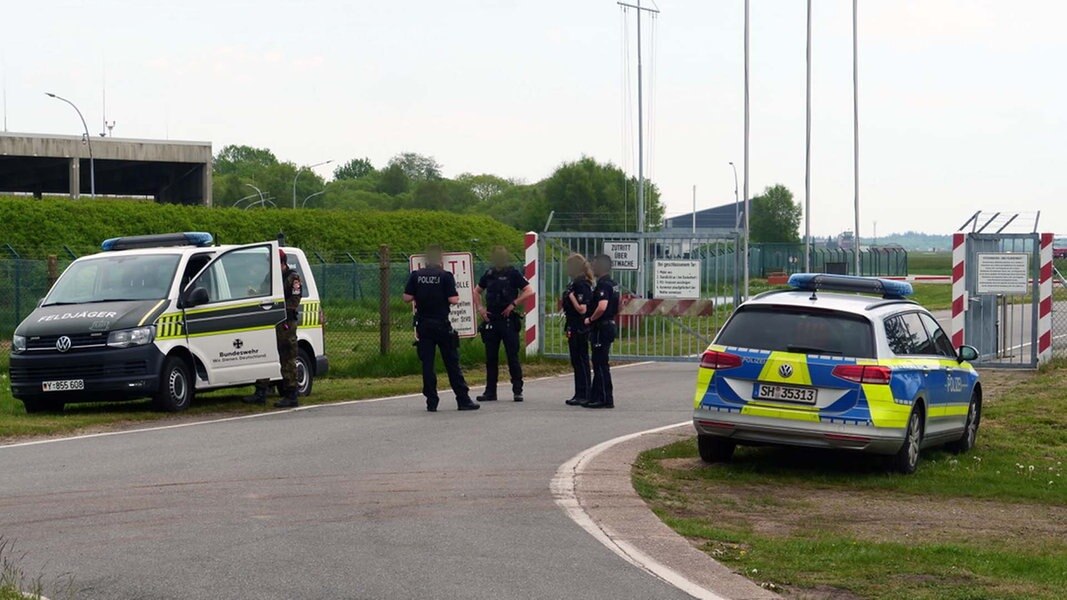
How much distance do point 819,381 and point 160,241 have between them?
32.7ft

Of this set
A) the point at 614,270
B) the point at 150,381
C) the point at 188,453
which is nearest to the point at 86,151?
the point at 614,270

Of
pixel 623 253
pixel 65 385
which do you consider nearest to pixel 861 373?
pixel 65 385

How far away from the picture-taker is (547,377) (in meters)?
22.9

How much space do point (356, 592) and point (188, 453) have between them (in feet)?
19.8

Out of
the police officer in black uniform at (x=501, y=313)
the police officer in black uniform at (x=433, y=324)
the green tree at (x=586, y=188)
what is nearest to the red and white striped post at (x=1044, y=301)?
the police officer in black uniform at (x=501, y=313)

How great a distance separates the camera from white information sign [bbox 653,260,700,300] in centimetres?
2350

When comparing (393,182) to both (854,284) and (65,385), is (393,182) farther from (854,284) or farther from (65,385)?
(854,284)

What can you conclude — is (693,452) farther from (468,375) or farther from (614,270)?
(614,270)

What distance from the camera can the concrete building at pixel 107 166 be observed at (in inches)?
2280

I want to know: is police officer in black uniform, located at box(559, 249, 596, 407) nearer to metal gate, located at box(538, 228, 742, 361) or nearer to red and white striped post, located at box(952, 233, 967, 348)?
metal gate, located at box(538, 228, 742, 361)

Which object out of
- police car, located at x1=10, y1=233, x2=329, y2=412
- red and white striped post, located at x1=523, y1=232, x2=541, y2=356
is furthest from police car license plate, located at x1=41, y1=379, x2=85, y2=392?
red and white striped post, located at x1=523, y1=232, x2=541, y2=356

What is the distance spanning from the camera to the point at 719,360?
12.1m

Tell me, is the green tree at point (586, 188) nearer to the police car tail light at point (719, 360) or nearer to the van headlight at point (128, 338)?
the van headlight at point (128, 338)

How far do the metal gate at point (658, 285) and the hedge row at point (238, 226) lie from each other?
46.7ft
